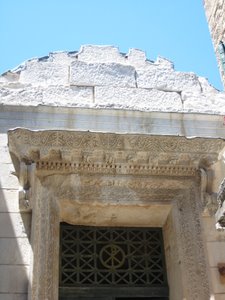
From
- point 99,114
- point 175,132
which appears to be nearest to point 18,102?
point 99,114

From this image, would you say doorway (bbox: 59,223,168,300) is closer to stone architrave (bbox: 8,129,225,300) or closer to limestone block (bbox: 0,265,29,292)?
stone architrave (bbox: 8,129,225,300)

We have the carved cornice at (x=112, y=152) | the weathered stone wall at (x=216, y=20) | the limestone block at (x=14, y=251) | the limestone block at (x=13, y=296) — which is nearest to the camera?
the limestone block at (x=13, y=296)

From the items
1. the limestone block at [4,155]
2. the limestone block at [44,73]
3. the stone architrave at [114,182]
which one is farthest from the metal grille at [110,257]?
the limestone block at [44,73]

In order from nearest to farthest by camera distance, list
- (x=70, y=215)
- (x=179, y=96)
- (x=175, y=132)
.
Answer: (x=70, y=215) < (x=175, y=132) < (x=179, y=96)

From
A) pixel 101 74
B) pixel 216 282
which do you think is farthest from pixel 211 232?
pixel 101 74

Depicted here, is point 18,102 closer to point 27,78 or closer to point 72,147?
point 27,78

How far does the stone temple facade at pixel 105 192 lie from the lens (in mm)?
5629

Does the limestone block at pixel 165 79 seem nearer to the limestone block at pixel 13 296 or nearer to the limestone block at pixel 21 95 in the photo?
the limestone block at pixel 21 95

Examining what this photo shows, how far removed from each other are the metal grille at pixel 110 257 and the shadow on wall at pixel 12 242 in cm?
75

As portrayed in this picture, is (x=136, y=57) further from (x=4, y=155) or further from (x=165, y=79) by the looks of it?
(x=4, y=155)

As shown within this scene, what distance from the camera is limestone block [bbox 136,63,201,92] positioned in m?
7.30

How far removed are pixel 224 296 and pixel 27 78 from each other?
380 centimetres

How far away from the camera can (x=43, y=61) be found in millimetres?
7250

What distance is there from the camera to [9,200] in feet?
19.0
